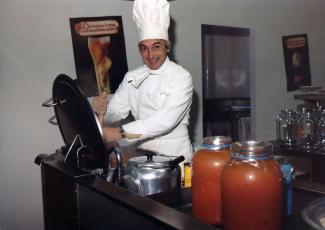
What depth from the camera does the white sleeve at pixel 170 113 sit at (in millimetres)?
1834

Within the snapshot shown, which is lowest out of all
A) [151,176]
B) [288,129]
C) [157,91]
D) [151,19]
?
[288,129]

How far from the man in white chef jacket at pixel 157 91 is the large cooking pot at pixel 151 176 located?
26.4 inches

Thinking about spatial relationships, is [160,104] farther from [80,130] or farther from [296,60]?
[296,60]

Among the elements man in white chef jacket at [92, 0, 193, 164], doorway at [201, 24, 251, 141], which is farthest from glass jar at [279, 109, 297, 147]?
man in white chef jacket at [92, 0, 193, 164]

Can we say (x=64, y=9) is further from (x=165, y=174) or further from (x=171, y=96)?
(x=165, y=174)

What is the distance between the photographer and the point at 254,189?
0.79 metres

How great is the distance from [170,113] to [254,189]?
117cm

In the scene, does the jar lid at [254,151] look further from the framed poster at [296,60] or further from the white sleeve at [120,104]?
the framed poster at [296,60]

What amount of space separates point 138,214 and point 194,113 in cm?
190

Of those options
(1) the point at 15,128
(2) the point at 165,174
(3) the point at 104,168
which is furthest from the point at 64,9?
(2) the point at 165,174

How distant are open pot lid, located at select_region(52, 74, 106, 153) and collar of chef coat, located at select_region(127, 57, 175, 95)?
655 millimetres

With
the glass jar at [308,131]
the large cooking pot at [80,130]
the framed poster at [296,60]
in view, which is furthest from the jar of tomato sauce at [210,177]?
the framed poster at [296,60]

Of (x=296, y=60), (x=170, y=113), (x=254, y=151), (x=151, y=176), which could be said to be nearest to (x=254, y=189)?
(x=254, y=151)

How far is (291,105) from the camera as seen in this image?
3539 millimetres
